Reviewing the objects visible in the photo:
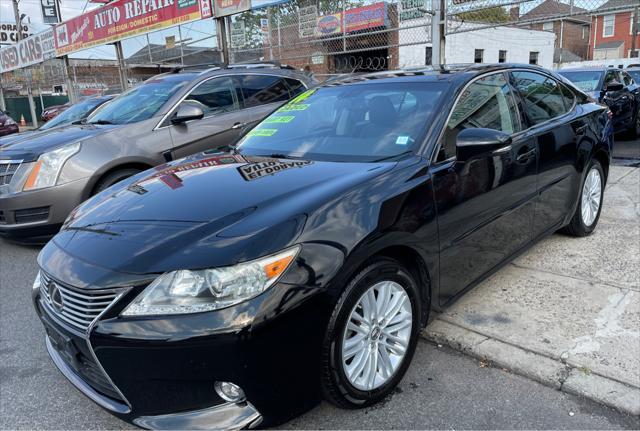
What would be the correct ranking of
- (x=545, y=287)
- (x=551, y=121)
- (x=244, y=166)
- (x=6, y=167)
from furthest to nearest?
(x=6, y=167) < (x=551, y=121) < (x=545, y=287) < (x=244, y=166)

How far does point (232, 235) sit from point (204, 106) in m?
4.18

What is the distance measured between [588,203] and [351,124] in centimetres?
268

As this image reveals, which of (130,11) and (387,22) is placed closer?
(387,22)

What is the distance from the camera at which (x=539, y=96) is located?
3.99 metres

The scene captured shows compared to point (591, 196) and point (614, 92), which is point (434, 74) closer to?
point (591, 196)

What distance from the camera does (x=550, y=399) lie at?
8.34 ft

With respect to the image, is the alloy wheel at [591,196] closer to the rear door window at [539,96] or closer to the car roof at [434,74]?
the rear door window at [539,96]

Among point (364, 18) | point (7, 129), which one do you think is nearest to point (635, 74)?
point (364, 18)

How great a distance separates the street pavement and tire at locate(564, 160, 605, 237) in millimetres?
449

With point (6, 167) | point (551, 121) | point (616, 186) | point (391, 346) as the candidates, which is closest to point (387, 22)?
point (616, 186)

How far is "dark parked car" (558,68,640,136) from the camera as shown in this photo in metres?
9.80

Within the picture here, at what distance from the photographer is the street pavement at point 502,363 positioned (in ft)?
7.98

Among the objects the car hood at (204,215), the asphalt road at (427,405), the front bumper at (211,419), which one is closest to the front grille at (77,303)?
the car hood at (204,215)

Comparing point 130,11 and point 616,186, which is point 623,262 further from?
point 130,11
